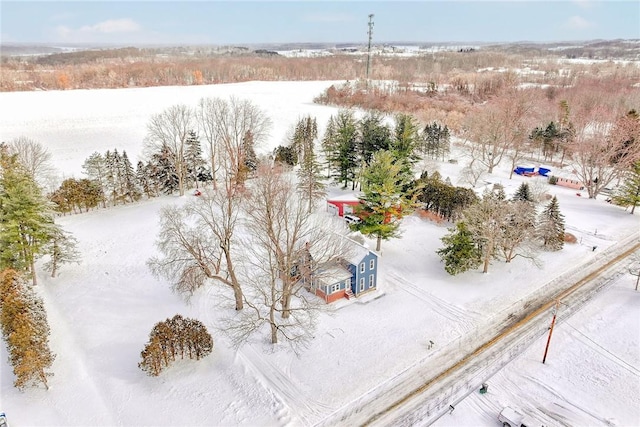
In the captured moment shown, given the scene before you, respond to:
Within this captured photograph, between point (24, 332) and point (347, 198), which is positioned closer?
point (24, 332)

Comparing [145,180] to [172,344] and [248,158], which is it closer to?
[248,158]

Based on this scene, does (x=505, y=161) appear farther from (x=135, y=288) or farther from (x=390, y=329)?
(x=135, y=288)

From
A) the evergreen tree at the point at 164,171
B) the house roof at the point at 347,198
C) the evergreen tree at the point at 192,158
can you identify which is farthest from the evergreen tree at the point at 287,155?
the evergreen tree at the point at 164,171

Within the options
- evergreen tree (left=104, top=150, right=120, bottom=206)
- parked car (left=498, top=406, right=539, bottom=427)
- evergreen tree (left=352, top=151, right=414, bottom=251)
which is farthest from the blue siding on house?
evergreen tree (left=104, top=150, right=120, bottom=206)

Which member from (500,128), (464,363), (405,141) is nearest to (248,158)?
(405,141)

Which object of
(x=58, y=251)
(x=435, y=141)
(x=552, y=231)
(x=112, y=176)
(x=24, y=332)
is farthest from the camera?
(x=435, y=141)

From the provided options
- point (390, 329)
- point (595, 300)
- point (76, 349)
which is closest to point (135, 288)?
point (76, 349)

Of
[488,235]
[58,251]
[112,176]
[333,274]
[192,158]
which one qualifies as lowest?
[333,274]
